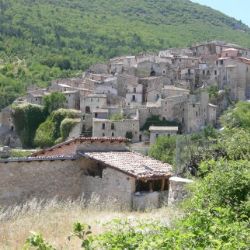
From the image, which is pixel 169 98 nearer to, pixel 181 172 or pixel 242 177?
pixel 181 172

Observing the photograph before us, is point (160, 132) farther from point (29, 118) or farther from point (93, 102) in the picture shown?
point (29, 118)

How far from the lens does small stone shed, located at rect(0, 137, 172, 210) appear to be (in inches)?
555

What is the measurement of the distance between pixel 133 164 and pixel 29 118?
4937cm

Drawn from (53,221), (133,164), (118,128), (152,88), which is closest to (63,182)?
(133,164)

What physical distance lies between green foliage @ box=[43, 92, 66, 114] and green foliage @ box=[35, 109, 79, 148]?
4.11 feet

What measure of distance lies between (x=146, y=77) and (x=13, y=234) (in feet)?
189

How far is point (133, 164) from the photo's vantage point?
15312 millimetres

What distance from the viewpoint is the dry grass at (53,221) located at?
909 centimetres

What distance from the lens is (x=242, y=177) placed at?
10.5 m

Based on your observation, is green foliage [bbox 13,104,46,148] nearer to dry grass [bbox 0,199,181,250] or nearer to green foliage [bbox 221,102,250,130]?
green foliage [bbox 221,102,250,130]

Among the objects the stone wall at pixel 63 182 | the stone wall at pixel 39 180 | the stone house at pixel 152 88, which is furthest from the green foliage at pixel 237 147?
the stone house at pixel 152 88

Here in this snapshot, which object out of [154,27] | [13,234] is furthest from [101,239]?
[154,27]

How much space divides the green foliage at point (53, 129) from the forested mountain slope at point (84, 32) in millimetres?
18694

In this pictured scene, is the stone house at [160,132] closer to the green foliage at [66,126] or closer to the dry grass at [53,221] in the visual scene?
the green foliage at [66,126]
